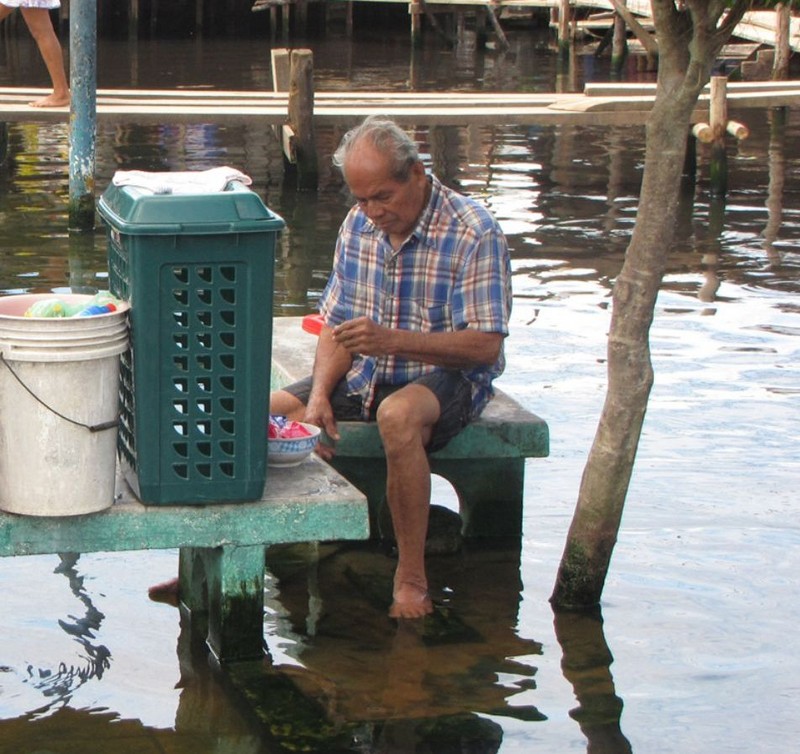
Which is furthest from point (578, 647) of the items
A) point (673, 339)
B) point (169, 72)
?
point (169, 72)

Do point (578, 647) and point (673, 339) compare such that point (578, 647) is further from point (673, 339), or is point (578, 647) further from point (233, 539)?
point (673, 339)

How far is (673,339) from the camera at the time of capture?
27.0 feet

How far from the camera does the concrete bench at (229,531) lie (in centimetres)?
421

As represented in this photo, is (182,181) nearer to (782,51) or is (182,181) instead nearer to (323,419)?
(323,419)

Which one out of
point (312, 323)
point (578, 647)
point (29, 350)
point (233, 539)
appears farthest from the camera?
point (312, 323)

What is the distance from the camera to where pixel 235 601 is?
14.6 feet

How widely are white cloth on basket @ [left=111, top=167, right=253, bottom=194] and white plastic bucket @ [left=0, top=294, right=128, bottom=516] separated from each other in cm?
36

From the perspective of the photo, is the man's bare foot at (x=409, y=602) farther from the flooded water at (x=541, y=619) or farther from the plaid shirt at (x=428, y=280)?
the plaid shirt at (x=428, y=280)

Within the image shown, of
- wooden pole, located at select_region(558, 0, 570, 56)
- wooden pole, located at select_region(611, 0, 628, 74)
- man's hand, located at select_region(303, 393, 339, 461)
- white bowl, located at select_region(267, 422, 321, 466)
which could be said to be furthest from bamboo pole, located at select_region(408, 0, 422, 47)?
white bowl, located at select_region(267, 422, 321, 466)

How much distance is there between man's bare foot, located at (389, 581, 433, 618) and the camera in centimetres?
490

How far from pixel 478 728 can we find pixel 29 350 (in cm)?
148

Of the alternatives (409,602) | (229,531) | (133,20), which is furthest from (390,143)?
(133,20)

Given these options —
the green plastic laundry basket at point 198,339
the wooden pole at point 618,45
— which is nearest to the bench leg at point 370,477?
the green plastic laundry basket at point 198,339

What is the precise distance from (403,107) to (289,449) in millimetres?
9668
